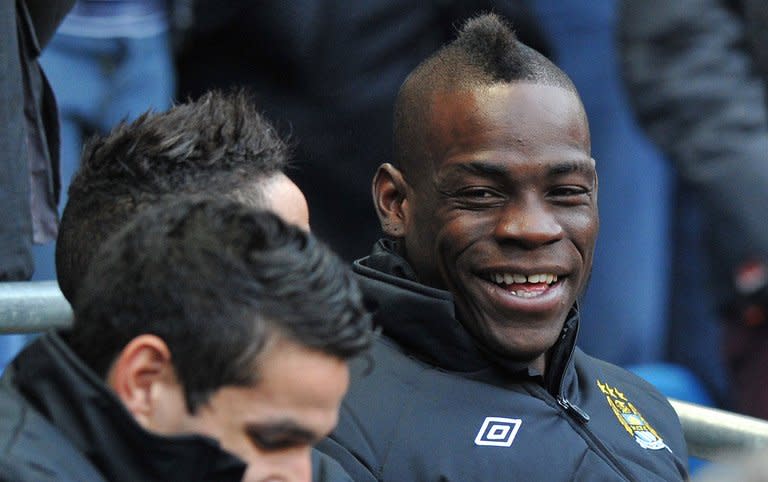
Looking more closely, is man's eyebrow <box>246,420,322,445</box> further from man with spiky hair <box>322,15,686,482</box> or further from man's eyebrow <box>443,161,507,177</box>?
man's eyebrow <box>443,161,507,177</box>

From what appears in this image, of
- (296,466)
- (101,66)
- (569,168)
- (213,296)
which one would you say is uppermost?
(213,296)

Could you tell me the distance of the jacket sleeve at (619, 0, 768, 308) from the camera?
4.80m

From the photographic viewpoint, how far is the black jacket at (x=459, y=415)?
2.97 m

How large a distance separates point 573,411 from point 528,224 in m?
0.38

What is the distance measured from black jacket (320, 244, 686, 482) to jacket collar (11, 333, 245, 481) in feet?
2.26

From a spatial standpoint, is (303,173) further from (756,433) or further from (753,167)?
(756,433)

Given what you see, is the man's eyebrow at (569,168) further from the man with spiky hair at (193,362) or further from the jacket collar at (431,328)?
the man with spiky hair at (193,362)

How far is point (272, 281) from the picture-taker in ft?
7.39

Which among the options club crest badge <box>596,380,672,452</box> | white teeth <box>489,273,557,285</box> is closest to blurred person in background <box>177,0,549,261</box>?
club crest badge <box>596,380,672,452</box>

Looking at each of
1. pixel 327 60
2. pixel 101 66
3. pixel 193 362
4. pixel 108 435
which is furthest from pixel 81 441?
pixel 327 60

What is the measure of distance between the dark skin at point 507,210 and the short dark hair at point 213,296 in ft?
2.79

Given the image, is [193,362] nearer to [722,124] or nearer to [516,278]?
[516,278]

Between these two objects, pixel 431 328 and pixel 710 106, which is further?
pixel 710 106

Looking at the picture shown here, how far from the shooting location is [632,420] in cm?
339
